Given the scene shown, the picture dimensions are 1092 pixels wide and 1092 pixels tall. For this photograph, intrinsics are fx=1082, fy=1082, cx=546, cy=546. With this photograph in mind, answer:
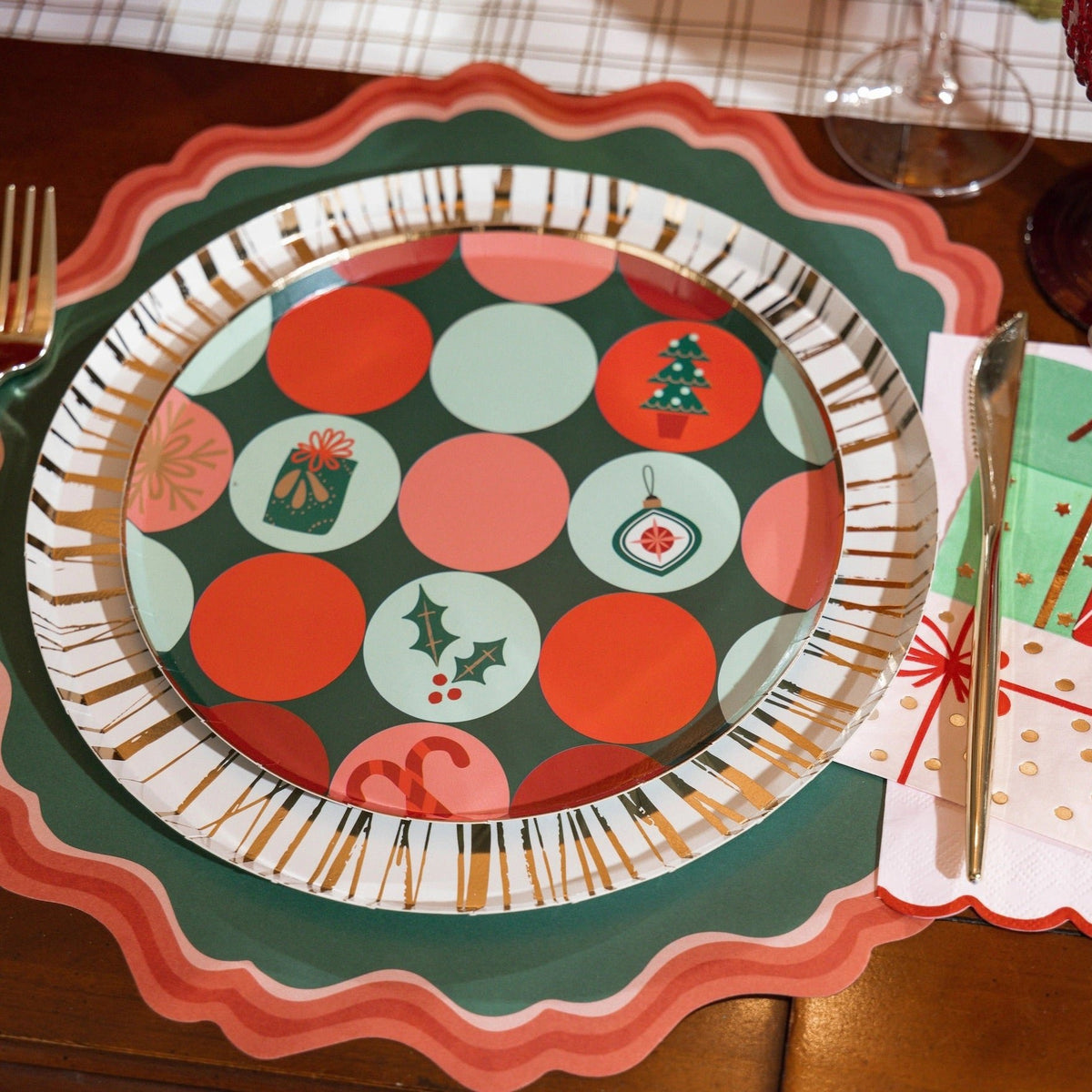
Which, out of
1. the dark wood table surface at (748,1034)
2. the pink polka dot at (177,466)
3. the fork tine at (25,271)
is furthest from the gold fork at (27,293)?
the dark wood table surface at (748,1034)

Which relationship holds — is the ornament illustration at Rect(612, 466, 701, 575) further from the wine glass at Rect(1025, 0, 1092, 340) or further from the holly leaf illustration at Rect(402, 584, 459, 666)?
the wine glass at Rect(1025, 0, 1092, 340)

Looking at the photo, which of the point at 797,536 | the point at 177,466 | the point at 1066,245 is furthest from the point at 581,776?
the point at 1066,245

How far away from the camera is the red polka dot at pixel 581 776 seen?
49 centimetres

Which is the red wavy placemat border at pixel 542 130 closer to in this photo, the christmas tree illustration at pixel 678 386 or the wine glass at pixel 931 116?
the wine glass at pixel 931 116

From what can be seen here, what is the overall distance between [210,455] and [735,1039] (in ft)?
1.27

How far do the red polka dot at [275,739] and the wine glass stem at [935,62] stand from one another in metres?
0.54

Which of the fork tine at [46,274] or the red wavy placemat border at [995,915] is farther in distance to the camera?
the fork tine at [46,274]

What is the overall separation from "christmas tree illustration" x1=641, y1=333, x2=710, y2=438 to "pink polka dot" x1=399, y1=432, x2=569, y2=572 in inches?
2.6

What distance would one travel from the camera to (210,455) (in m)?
0.58

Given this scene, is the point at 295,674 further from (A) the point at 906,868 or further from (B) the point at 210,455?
(A) the point at 906,868

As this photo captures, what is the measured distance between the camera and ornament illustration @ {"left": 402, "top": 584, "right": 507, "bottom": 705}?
515 millimetres

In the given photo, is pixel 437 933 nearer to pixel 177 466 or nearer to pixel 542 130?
pixel 177 466

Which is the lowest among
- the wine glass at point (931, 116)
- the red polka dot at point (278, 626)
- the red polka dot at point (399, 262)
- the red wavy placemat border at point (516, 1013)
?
the red wavy placemat border at point (516, 1013)

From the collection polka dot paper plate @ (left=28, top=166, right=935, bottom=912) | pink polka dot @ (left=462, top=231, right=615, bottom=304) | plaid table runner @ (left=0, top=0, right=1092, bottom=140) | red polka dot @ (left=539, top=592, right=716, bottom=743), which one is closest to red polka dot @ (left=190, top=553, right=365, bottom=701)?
polka dot paper plate @ (left=28, top=166, right=935, bottom=912)
